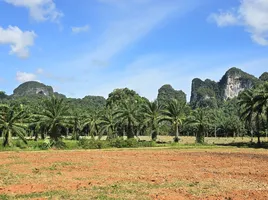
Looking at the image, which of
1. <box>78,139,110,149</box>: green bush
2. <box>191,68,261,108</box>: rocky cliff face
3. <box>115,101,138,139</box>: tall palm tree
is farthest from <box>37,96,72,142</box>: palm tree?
<box>191,68,261,108</box>: rocky cliff face

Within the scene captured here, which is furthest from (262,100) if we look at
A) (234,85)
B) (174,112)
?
(234,85)

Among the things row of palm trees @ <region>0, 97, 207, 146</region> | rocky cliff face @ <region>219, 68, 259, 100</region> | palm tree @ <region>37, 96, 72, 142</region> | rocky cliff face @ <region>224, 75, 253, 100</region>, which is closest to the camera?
row of palm trees @ <region>0, 97, 207, 146</region>

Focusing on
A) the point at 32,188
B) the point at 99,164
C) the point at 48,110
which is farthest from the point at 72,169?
the point at 48,110

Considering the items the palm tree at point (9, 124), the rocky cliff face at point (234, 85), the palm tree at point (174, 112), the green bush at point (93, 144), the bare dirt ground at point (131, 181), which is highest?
the rocky cliff face at point (234, 85)

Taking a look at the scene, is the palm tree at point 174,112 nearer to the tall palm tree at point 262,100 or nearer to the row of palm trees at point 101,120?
the row of palm trees at point 101,120

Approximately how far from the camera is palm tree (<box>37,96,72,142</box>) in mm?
47281

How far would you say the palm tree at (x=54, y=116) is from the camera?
47.3m

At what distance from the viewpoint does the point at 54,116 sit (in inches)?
1877

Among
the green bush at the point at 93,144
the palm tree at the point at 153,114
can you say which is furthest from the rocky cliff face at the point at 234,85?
the green bush at the point at 93,144

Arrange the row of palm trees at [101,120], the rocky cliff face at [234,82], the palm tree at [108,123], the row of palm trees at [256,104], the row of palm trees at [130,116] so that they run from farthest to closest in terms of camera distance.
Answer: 1. the rocky cliff face at [234,82]
2. the palm tree at [108,123]
3. the row of palm trees at [256,104]
4. the row of palm trees at [130,116]
5. the row of palm trees at [101,120]

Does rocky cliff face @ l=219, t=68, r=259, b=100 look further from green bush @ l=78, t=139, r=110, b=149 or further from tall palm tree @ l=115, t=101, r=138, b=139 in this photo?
green bush @ l=78, t=139, r=110, b=149

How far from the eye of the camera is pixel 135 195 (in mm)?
13695

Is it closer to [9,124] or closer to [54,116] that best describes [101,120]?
[54,116]

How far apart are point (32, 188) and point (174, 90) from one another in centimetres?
15116
